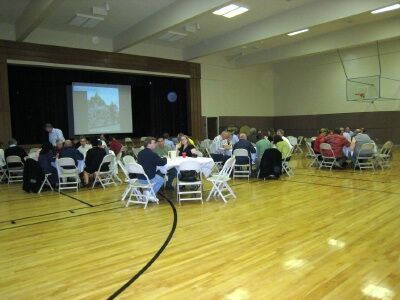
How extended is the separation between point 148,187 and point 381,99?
49.7 ft

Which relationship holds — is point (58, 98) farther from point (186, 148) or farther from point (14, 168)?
point (186, 148)

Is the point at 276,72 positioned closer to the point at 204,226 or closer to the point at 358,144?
the point at 358,144

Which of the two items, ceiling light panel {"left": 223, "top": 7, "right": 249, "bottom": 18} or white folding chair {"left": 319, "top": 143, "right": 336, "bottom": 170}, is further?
ceiling light panel {"left": 223, "top": 7, "right": 249, "bottom": 18}

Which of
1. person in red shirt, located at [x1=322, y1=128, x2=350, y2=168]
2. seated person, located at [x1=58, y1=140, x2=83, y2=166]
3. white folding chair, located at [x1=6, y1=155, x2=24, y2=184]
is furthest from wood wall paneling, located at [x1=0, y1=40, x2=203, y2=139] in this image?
person in red shirt, located at [x1=322, y1=128, x2=350, y2=168]

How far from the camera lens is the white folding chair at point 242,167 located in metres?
8.55

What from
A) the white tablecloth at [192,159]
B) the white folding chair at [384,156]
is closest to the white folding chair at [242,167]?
the white tablecloth at [192,159]

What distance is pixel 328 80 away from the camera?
18.8 meters

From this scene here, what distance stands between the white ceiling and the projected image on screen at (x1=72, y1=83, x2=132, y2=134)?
78.1 inches

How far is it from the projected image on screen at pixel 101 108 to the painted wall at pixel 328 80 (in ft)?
34.0

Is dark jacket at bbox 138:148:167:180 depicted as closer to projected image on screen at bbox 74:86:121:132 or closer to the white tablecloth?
the white tablecloth

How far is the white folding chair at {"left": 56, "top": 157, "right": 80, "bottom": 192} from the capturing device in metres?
7.58

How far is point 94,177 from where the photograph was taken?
8.52 metres

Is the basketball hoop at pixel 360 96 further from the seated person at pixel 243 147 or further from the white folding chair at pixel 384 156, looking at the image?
the seated person at pixel 243 147

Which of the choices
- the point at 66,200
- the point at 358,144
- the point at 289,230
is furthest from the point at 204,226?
the point at 358,144
